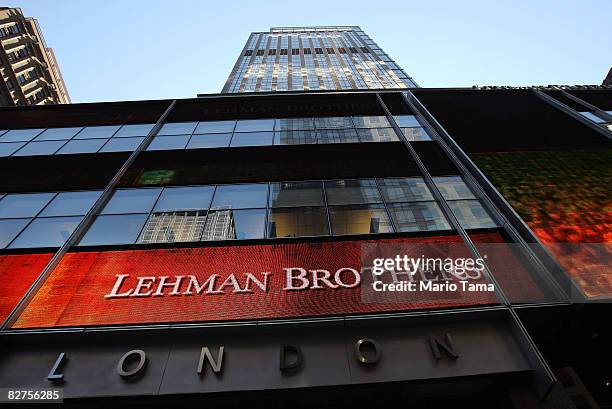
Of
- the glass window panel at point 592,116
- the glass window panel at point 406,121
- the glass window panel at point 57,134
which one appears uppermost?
the glass window panel at point 592,116

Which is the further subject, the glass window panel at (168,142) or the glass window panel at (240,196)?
the glass window panel at (168,142)

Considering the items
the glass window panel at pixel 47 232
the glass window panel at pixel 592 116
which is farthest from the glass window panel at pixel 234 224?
the glass window panel at pixel 592 116

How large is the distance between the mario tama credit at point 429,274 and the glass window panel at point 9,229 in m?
12.2

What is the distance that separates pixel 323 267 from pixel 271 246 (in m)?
1.89

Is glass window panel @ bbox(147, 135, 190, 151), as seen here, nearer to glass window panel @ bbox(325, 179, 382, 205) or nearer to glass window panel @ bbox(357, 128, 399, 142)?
glass window panel @ bbox(325, 179, 382, 205)

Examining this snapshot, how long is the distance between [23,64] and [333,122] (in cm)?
6929

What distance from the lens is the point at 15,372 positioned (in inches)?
299

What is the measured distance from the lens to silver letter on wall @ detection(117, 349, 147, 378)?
7469mm

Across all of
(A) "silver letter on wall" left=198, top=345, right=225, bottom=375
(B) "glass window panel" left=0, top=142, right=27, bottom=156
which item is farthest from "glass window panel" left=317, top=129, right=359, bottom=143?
(B) "glass window panel" left=0, top=142, right=27, bottom=156

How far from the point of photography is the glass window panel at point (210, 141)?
664 inches

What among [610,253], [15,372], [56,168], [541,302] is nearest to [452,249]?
[541,302]

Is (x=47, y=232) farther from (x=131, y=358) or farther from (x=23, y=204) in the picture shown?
(x=131, y=358)

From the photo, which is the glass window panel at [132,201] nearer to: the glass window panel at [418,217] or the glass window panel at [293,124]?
the glass window panel at [293,124]

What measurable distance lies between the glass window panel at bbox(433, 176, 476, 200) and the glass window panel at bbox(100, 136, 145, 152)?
1455 cm
